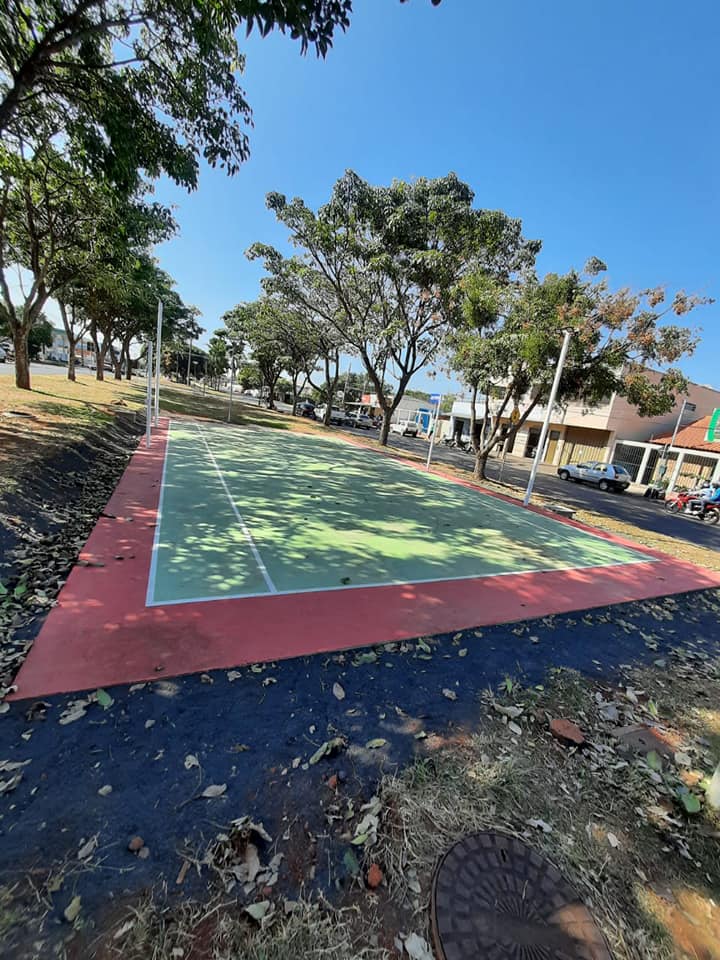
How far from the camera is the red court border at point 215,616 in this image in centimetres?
307

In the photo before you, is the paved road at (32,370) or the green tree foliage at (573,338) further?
the paved road at (32,370)

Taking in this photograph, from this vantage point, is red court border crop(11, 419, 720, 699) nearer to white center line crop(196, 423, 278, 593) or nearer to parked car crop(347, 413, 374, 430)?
white center line crop(196, 423, 278, 593)

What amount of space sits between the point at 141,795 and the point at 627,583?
22.7 ft

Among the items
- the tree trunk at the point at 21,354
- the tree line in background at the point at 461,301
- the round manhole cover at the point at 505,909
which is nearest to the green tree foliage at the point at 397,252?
the tree line in background at the point at 461,301

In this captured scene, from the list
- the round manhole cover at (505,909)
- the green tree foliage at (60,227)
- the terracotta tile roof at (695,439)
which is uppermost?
the green tree foliage at (60,227)

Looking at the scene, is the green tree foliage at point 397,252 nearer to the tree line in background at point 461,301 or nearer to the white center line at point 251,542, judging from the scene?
the tree line in background at point 461,301

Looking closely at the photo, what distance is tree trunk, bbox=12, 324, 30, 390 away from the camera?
14228 millimetres

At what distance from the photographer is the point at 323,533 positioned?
6.59m

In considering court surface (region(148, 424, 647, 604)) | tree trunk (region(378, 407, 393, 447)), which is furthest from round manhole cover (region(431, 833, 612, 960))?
tree trunk (region(378, 407, 393, 447))

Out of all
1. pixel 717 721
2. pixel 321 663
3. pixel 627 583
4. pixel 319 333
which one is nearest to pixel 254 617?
pixel 321 663

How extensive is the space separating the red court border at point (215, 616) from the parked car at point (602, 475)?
17556mm

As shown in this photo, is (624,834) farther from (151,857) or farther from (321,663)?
(151,857)

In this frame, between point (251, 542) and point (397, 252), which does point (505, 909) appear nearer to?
point (251, 542)

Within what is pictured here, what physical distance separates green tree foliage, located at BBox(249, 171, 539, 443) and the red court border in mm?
13189
